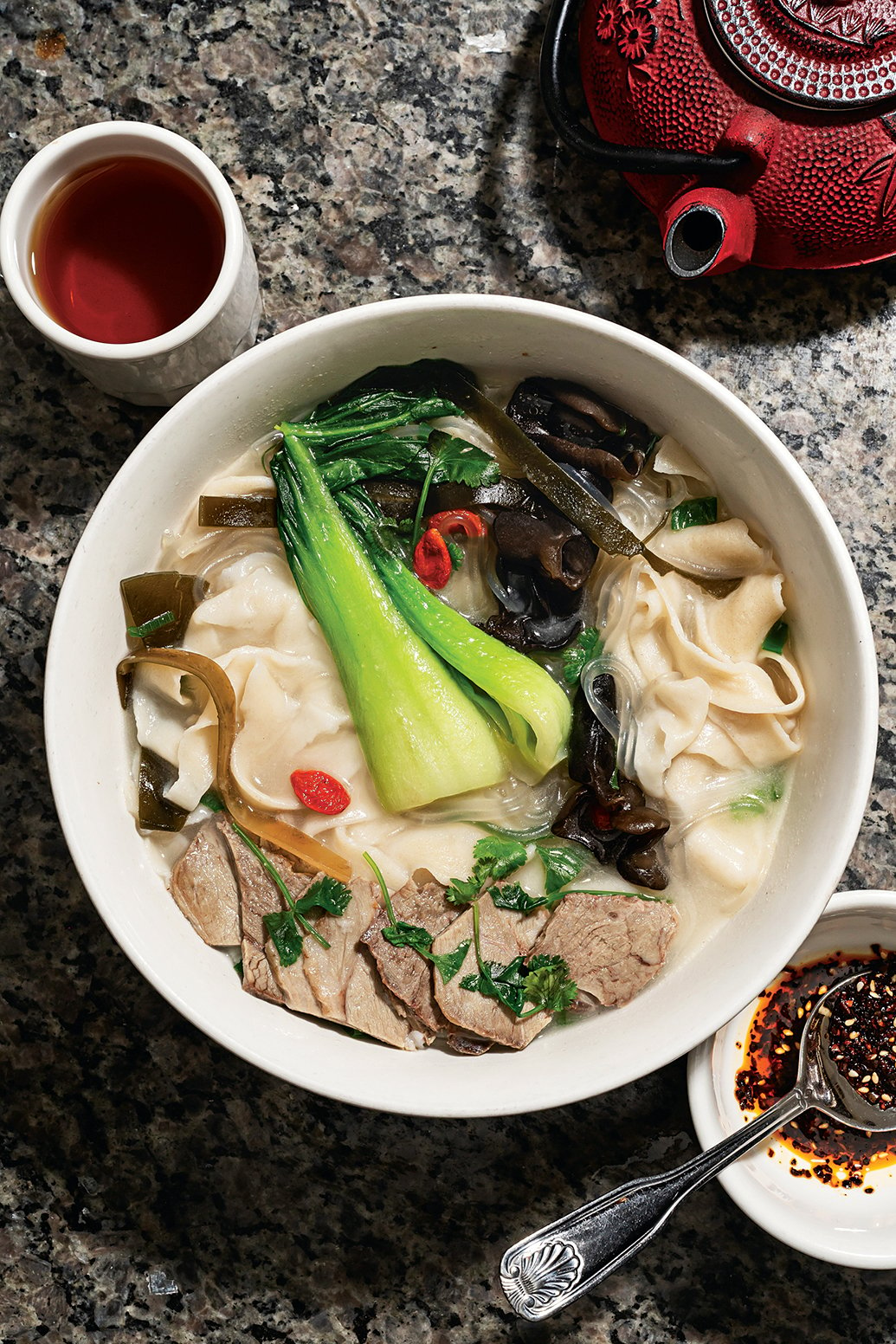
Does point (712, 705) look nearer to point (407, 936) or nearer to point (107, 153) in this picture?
point (407, 936)

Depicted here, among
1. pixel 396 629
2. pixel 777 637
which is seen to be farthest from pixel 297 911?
pixel 777 637

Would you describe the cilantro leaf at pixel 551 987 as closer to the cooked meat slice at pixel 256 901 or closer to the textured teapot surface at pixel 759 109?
the cooked meat slice at pixel 256 901

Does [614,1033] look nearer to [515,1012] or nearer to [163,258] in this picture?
[515,1012]

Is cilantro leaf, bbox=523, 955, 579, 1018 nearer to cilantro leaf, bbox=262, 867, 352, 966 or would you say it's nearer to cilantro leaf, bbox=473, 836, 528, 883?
cilantro leaf, bbox=473, 836, 528, 883

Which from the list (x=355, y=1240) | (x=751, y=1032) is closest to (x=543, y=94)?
(x=751, y=1032)

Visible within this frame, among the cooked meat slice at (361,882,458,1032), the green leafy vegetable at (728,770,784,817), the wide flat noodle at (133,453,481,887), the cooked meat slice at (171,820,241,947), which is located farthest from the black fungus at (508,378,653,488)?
the cooked meat slice at (171,820,241,947)

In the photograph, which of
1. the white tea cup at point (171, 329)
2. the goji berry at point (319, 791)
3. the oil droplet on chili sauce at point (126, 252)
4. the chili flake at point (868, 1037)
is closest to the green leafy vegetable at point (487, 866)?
the goji berry at point (319, 791)
